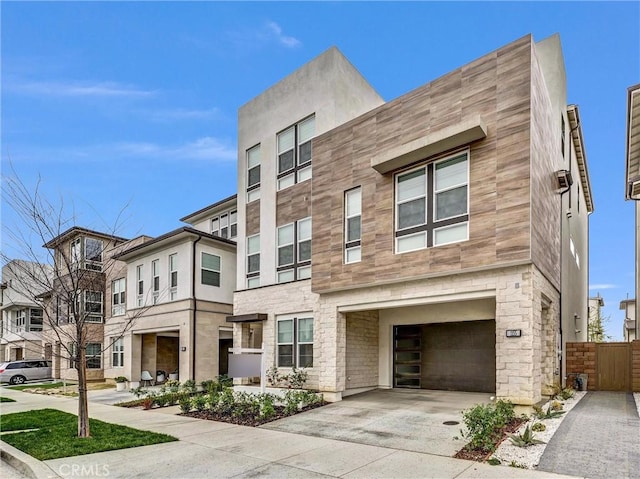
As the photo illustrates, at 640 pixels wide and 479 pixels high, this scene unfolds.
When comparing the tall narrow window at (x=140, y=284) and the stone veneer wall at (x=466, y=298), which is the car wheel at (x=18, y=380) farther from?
the stone veneer wall at (x=466, y=298)

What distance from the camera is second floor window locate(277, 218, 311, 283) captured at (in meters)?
16.2

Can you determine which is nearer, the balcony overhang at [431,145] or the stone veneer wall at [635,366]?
the balcony overhang at [431,145]

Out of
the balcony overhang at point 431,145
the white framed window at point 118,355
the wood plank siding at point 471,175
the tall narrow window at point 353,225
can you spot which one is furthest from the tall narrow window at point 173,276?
the balcony overhang at point 431,145

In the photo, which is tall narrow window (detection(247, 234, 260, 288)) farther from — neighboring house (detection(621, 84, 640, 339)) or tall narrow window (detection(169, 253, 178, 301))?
neighboring house (detection(621, 84, 640, 339))

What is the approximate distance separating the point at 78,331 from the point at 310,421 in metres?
5.49

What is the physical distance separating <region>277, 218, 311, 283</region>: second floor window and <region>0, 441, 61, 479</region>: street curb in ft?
30.5

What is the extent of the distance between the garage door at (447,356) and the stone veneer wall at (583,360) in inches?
124

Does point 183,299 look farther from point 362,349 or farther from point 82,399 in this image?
point 82,399

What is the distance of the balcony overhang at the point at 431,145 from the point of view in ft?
35.5

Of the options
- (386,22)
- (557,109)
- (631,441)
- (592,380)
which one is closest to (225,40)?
(386,22)

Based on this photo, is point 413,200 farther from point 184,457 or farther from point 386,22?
point 184,457

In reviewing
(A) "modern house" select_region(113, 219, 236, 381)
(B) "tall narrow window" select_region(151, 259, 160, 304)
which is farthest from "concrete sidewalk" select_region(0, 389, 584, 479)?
(B) "tall narrow window" select_region(151, 259, 160, 304)

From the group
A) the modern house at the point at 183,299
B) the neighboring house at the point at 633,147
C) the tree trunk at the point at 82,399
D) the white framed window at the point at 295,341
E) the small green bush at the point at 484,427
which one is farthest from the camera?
the modern house at the point at 183,299

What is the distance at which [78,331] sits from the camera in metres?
9.66
